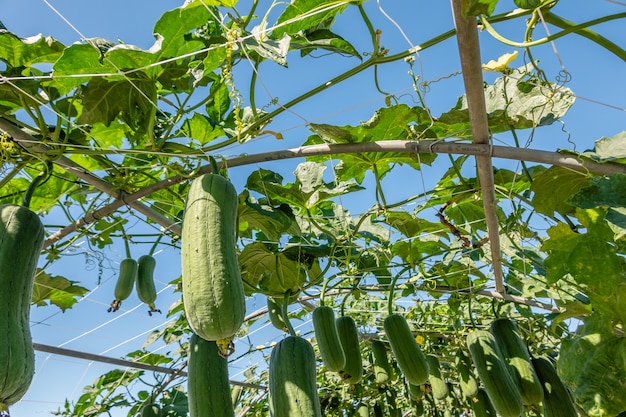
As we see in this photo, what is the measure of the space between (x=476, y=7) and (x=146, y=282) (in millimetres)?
2406

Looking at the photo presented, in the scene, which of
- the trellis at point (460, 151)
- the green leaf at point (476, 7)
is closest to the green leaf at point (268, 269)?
the trellis at point (460, 151)

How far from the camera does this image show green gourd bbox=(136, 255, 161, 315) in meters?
3.12

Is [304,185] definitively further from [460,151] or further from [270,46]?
[270,46]

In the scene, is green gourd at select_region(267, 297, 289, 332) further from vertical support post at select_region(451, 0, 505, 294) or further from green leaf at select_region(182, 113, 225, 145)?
vertical support post at select_region(451, 0, 505, 294)

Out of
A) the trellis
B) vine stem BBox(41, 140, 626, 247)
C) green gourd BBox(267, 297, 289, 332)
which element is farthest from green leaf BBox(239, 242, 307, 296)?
vine stem BBox(41, 140, 626, 247)

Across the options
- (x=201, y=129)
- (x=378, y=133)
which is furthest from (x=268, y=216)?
(x=378, y=133)

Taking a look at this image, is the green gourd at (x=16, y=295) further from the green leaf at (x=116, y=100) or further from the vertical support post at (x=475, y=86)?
the vertical support post at (x=475, y=86)

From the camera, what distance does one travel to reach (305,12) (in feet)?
6.37

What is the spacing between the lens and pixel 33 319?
15.9ft

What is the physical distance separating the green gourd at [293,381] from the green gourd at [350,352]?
0.60m

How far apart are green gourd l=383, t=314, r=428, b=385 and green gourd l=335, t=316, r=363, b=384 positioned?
0.21 metres

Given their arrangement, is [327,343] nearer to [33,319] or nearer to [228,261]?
[228,261]

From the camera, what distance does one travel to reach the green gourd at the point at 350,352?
9.53 ft

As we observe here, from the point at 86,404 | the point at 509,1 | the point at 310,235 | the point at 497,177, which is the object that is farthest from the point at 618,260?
the point at 86,404
